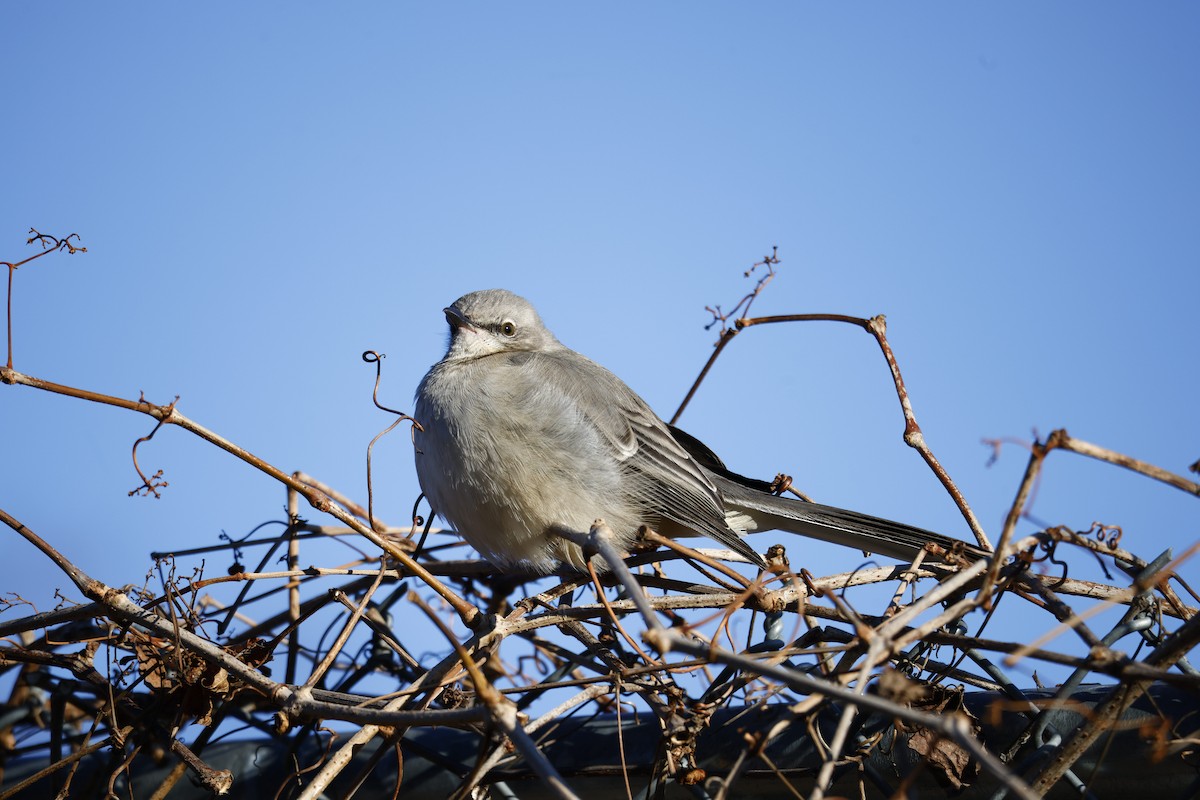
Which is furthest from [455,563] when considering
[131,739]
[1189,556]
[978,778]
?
[1189,556]

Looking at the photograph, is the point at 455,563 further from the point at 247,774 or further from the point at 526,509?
the point at 247,774

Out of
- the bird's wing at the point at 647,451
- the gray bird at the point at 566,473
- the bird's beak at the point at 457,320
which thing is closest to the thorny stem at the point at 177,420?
the gray bird at the point at 566,473

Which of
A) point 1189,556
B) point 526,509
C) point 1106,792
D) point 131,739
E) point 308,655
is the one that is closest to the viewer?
point 1189,556

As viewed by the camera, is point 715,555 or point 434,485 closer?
point 715,555

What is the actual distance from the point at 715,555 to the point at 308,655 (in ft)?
4.28

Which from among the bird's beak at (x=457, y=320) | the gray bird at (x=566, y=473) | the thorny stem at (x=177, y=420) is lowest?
the thorny stem at (x=177, y=420)

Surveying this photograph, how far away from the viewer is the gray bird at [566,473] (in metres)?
3.56

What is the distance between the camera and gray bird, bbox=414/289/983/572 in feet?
11.7

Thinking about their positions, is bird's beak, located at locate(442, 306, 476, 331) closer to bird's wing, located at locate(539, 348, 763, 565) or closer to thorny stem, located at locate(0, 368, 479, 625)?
bird's wing, located at locate(539, 348, 763, 565)

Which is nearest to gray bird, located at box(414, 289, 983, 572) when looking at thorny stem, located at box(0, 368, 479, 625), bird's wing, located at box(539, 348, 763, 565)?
bird's wing, located at box(539, 348, 763, 565)

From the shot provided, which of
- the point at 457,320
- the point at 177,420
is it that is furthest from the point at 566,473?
the point at 177,420

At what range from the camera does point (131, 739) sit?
2666mm

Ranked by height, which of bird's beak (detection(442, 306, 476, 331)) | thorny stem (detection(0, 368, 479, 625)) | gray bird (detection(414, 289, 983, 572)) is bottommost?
thorny stem (detection(0, 368, 479, 625))

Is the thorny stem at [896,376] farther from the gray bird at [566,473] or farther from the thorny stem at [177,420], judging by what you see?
the thorny stem at [177,420]
